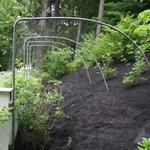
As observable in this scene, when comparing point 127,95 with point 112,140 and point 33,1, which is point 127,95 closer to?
point 112,140

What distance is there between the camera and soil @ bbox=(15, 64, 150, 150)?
19.6ft

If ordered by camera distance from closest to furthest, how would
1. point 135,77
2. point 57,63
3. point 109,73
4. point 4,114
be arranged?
point 4,114 < point 135,77 < point 109,73 < point 57,63

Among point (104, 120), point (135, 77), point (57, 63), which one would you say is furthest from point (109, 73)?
point (57, 63)

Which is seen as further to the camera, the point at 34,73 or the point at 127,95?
the point at 34,73

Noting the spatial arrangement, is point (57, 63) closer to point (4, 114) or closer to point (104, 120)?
point (104, 120)

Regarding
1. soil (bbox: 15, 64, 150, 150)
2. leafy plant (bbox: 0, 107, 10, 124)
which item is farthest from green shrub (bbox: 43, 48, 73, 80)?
leafy plant (bbox: 0, 107, 10, 124)

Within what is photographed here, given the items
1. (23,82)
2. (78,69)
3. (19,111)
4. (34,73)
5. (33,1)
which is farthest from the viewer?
(33,1)

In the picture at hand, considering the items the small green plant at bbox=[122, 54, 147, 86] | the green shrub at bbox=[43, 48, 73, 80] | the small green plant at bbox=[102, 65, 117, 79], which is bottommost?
the green shrub at bbox=[43, 48, 73, 80]

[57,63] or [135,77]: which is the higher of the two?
[135,77]

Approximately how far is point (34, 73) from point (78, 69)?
3795mm

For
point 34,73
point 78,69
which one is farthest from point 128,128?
point 78,69

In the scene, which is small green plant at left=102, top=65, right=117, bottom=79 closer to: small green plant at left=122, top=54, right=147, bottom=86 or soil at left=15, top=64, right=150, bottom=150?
soil at left=15, top=64, right=150, bottom=150

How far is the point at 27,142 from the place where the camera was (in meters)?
6.33

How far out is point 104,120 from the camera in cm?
675
